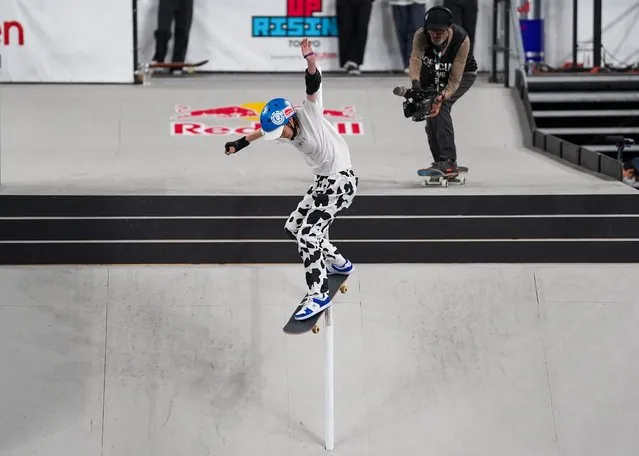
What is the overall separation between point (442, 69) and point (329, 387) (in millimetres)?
3865

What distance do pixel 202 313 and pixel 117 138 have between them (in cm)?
468

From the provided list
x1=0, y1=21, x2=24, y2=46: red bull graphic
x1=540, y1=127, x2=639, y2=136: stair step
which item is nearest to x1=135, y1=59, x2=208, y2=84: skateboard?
x1=0, y1=21, x2=24, y2=46: red bull graphic

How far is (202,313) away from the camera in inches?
344

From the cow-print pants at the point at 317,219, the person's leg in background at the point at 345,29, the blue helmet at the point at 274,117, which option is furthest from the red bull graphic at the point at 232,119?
the blue helmet at the point at 274,117

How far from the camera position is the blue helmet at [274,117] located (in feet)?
23.8

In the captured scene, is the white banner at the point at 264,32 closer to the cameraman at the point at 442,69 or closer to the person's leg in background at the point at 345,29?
the person's leg in background at the point at 345,29

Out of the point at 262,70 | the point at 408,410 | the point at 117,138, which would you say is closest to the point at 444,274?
the point at 408,410

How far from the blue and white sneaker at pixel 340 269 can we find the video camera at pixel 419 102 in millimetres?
2505

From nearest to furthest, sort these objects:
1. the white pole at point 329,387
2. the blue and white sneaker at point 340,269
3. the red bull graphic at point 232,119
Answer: the white pole at point 329,387 < the blue and white sneaker at point 340,269 < the red bull graphic at point 232,119

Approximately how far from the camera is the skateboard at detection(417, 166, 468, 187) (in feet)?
35.8

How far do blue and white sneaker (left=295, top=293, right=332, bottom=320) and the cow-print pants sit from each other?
0.04m

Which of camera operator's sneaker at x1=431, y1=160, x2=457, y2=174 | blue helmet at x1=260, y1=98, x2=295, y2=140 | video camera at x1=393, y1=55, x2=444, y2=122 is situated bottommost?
camera operator's sneaker at x1=431, y1=160, x2=457, y2=174

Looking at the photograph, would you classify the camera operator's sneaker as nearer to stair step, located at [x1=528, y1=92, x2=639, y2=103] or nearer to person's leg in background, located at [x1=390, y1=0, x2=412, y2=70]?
stair step, located at [x1=528, y1=92, x2=639, y2=103]

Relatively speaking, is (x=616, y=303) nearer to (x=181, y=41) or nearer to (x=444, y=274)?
(x=444, y=274)
